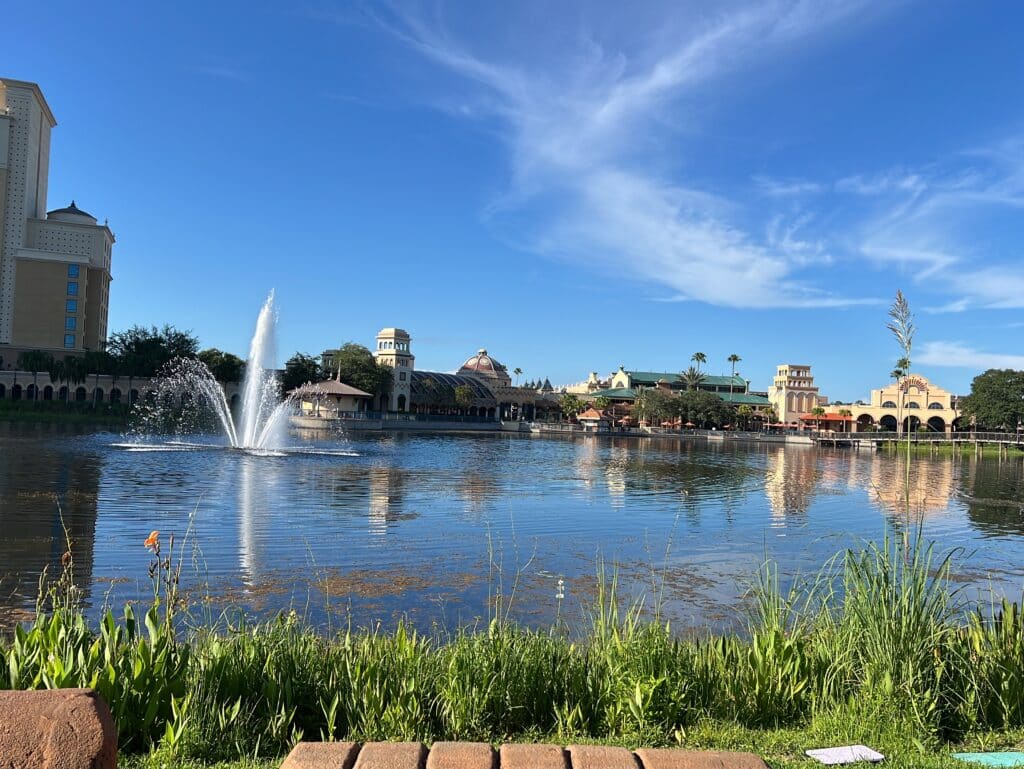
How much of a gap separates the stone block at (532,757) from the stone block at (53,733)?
75.5 inches

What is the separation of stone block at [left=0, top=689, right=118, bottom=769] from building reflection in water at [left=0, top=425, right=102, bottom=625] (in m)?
2.71

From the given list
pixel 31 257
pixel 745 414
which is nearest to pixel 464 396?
pixel 745 414

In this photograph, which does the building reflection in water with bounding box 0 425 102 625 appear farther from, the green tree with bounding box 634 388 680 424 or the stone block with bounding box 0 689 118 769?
the green tree with bounding box 634 388 680 424

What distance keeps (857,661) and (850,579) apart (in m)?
0.66

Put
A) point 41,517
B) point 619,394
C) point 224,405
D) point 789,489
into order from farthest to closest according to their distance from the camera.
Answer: point 619,394 < point 224,405 < point 789,489 < point 41,517

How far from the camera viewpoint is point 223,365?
79.9 meters

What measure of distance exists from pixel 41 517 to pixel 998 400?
100091 mm

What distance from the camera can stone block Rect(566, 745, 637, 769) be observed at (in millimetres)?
4086

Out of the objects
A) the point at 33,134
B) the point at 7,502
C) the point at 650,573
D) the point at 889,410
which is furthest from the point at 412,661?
the point at 889,410

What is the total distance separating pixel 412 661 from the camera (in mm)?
5527

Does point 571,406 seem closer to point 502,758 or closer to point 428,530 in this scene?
point 428,530

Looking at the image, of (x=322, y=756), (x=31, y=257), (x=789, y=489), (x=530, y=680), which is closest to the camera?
(x=322, y=756)

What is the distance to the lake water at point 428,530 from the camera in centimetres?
1094

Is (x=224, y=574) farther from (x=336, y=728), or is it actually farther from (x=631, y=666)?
(x=631, y=666)
